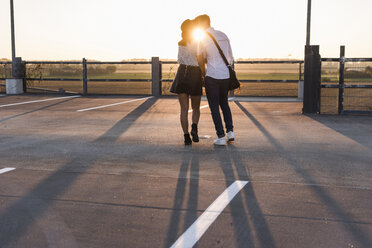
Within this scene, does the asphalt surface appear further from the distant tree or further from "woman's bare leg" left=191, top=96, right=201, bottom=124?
the distant tree

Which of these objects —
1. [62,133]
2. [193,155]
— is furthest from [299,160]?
[62,133]

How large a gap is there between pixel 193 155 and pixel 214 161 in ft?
1.50

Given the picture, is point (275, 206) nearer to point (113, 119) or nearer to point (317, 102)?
point (113, 119)

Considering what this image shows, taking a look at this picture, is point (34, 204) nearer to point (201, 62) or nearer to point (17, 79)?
point (201, 62)

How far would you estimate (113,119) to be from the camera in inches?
396

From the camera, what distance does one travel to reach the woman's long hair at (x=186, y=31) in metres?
6.78

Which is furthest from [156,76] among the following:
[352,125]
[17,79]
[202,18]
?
[202,18]

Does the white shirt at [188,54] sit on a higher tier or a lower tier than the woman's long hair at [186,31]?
lower

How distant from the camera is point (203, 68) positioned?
22.7 feet

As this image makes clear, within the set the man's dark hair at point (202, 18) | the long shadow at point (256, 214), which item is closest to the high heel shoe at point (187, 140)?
the long shadow at point (256, 214)

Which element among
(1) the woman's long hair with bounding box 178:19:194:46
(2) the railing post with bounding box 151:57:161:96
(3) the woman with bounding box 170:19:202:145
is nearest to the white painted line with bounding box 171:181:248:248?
(3) the woman with bounding box 170:19:202:145

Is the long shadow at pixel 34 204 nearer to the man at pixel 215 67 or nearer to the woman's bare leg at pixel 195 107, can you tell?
the woman's bare leg at pixel 195 107

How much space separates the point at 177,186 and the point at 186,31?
9.66ft

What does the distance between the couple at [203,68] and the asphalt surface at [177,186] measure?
479 mm
